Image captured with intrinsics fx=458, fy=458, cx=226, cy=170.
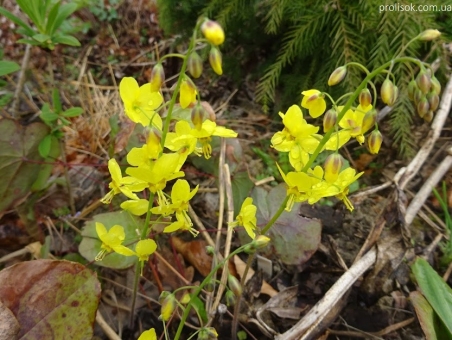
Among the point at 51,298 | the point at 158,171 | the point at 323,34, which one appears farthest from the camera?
the point at 323,34

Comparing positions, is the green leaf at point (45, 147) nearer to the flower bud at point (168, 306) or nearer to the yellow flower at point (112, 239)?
Result: the yellow flower at point (112, 239)

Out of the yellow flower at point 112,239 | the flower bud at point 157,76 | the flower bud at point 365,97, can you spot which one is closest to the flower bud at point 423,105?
the flower bud at point 365,97

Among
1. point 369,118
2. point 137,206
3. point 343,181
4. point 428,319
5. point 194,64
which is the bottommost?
point 428,319

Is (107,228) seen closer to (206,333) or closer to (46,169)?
(46,169)

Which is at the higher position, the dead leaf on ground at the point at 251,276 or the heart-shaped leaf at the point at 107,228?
the heart-shaped leaf at the point at 107,228

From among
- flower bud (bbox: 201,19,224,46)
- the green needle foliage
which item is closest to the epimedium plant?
flower bud (bbox: 201,19,224,46)

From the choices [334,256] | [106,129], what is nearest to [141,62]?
[106,129]

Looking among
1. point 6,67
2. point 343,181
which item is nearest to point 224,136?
point 343,181
